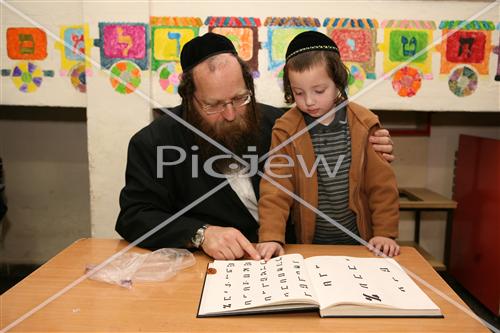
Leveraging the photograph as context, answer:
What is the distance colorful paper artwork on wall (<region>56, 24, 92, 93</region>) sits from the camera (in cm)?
272

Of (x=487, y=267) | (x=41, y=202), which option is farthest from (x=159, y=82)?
(x=487, y=267)

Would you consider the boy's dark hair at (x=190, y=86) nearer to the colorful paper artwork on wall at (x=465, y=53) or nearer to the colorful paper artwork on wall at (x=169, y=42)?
the colorful paper artwork on wall at (x=169, y=42)

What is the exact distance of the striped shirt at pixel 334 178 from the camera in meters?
1.80

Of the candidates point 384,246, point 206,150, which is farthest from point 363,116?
point 206,150

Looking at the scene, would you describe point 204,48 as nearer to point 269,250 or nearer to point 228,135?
point 228,135

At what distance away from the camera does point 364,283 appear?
1143 mm

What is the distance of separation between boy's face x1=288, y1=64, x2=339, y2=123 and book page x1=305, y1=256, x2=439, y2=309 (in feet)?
2.20

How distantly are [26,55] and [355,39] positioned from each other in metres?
2.15

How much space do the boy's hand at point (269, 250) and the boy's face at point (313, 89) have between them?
61 cm

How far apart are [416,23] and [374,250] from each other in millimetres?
1747

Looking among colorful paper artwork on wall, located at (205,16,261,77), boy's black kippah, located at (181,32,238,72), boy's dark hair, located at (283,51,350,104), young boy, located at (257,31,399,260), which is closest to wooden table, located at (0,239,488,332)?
young boy, located at (257,31,399,260)

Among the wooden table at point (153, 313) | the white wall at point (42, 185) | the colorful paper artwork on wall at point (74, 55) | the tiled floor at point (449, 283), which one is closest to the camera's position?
the wooden table at point (153, 313)

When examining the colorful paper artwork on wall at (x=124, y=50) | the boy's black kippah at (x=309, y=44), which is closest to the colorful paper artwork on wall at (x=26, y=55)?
the colorful paper artwork on wall at (x=124, y=50)

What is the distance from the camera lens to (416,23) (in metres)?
2.62
